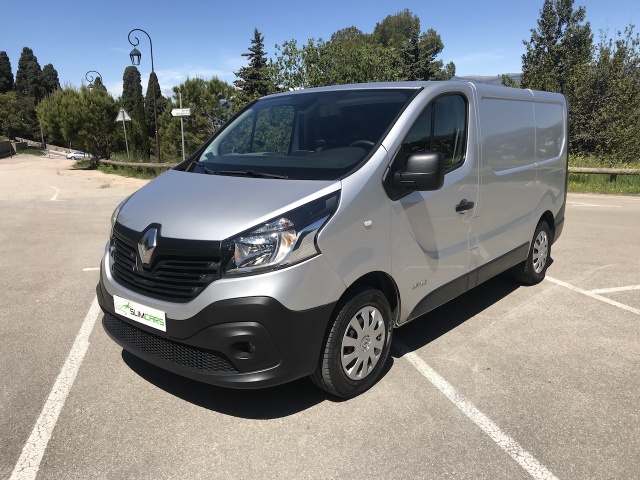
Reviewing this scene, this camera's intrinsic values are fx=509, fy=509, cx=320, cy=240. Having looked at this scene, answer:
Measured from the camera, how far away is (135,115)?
48.9m

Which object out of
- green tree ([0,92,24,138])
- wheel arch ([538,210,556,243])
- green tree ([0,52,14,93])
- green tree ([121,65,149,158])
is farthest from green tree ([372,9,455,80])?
green tree ([0,52,14,93])

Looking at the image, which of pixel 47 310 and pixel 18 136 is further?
pixel 18 136

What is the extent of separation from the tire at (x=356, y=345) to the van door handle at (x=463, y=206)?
1.03 metres

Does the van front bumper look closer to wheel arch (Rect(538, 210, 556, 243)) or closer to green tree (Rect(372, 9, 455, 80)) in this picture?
wheel arch (Rect(538, 210, 556, 243))

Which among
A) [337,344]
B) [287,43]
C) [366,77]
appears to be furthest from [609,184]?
[337,344]

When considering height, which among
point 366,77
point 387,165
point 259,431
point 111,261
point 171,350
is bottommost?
point 259,431

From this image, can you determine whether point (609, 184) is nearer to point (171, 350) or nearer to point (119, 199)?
point (119, 199)

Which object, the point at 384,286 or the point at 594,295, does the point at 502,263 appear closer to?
the point at 594,295

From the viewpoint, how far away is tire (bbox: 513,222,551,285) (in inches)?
212

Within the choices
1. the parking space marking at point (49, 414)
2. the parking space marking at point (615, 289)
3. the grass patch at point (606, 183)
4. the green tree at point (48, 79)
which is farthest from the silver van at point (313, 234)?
the green tree at point (48, 79)

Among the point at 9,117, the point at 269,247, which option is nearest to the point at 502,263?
the point at 269,247

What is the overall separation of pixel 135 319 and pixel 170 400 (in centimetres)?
60

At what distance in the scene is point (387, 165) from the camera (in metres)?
3.18

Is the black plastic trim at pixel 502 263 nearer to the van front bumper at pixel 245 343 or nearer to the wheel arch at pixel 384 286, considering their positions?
the wheel arch at pixel 384 286
